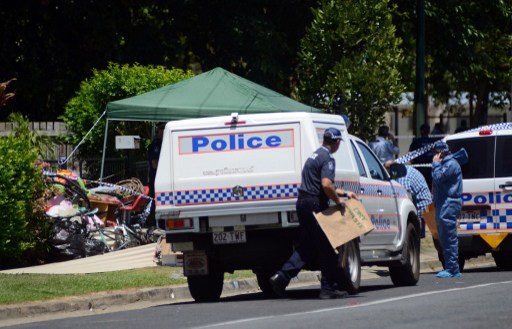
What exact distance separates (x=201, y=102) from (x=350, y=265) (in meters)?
7.48

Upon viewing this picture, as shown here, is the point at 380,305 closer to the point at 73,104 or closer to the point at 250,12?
the point at 73,104

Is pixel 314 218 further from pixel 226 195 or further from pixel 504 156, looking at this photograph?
pixel 504 156

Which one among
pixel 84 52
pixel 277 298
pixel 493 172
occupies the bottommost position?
pixel 277 298

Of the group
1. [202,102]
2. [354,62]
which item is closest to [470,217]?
[354,62]

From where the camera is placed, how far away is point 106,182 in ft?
79.2

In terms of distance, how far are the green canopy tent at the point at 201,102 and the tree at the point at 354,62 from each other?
82cm

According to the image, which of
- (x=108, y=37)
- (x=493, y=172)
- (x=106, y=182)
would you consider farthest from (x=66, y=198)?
(x=108, y=37)

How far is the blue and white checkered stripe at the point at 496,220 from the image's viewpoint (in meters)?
19.0

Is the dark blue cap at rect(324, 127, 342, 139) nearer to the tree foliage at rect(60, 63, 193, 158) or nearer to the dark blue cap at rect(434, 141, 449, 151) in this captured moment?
the dark blue cap at rect(434, 141, 449, 151)

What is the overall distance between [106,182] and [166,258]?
323 inches

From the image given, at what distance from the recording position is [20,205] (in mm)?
19047

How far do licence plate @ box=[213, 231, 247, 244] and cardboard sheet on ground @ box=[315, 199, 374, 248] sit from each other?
90 cm

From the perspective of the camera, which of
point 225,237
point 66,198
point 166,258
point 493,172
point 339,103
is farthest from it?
point 339,103

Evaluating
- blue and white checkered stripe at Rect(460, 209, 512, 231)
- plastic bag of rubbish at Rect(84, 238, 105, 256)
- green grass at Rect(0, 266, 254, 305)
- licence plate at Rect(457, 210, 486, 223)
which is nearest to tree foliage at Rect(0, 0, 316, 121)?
plastic bag of rubbish at Rect(84, 238, 105, 256)
